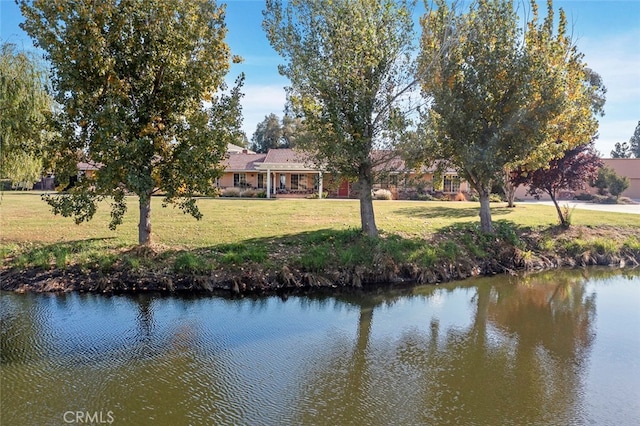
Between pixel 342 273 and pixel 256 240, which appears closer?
pixel 342 273

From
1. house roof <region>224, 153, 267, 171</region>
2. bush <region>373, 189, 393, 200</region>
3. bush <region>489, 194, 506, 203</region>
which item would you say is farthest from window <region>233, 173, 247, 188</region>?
bush <region>489, 194, 506, 203</region>

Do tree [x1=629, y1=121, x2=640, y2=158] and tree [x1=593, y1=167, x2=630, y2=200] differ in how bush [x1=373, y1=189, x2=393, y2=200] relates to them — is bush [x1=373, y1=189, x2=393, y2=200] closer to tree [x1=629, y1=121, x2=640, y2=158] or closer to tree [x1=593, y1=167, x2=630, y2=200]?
tree [x1=593, y1=167, x2=630, y2=200]

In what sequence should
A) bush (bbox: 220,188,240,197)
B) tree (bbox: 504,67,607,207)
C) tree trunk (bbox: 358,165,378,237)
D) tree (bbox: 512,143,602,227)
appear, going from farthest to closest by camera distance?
1. bush (bbox: 220,188,240,197)
2. tree (bbox: 512,143,602,227)
3. tree (bbox: 504,67,607,207)
4. tree trunk (bbox: 358,165,378,237)

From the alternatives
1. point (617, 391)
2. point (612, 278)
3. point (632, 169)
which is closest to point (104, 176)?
point (617, 391)

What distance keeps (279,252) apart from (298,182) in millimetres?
25081

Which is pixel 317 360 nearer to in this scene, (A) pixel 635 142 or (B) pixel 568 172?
(B) pixel 568 172

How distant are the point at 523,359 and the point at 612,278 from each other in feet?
27.2

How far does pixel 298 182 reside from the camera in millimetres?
37219

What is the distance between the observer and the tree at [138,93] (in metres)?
9.80

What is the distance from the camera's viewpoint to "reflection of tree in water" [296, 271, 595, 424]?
552 cm

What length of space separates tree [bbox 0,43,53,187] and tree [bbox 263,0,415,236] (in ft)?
20.4

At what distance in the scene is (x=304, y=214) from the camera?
19.2 meters

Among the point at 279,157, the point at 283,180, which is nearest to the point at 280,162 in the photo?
the point at 279,157

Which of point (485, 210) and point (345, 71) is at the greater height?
point (345, 71)
